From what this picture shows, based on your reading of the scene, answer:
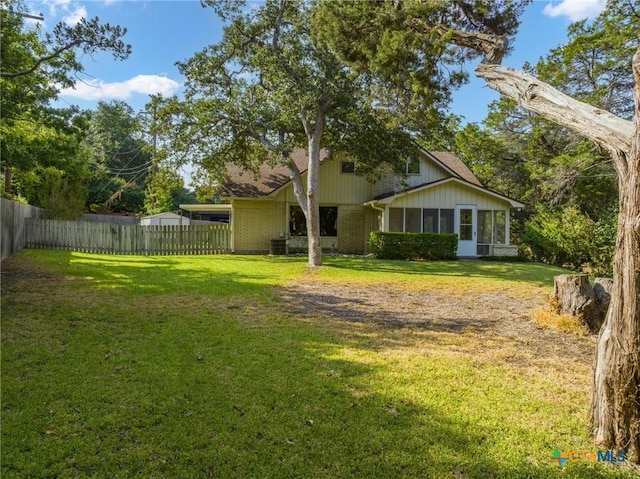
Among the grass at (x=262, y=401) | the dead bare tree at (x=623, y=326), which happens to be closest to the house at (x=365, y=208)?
the grass at (x=262, y=401)

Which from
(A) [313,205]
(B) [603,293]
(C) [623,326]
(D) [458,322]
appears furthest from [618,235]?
(A) [313,205]

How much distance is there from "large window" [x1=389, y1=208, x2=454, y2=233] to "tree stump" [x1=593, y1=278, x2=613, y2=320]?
11.9 metres

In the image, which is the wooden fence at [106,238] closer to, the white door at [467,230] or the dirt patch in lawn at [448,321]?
the dirt patch in lawn at [448,321]

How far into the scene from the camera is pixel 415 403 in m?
3.87

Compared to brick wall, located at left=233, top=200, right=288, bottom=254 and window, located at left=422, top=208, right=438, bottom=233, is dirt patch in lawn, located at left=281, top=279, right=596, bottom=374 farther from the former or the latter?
brick wall, located at left=233, top=200, right=288, bottom=254

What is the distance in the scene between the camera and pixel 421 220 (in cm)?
1930

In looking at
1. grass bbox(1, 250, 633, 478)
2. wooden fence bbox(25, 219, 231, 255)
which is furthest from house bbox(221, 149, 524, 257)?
grass bbox(1, 250, 633, 478)

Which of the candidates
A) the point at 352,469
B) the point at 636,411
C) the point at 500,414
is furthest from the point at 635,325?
the point at 352,469

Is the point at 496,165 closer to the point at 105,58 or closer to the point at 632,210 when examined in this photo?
the point at 105,58

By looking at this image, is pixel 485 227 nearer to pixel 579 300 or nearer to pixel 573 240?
pixel 573 240

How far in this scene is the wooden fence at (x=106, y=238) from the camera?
18375 millimetres

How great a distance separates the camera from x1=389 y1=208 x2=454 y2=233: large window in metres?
19.2

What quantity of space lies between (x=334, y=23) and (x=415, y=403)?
934 cm

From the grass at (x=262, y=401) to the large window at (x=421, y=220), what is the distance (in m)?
13.1
